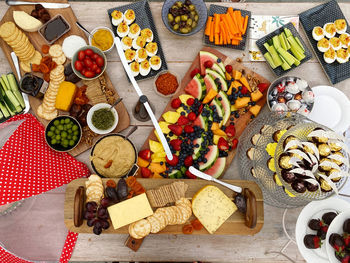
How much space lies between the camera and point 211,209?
1396 millimetres

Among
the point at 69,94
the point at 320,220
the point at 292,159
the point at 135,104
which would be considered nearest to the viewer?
the point at 292,159

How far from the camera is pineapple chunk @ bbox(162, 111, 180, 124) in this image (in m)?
1.62

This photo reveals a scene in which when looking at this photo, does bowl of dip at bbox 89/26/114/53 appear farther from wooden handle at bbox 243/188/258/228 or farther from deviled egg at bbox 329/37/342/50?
deviled egg at bbox 329/37/342/50

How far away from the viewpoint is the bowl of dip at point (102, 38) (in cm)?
163

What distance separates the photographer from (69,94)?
61.1 inches

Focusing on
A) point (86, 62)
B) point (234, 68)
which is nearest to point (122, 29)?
point (86, 62)

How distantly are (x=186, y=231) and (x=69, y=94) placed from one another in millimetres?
968

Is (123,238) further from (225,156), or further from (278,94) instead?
(278,94)

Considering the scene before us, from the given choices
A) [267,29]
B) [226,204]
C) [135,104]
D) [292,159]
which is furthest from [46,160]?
[267,29]

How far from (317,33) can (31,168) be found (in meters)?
1.74

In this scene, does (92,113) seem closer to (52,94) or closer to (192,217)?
(52,94)

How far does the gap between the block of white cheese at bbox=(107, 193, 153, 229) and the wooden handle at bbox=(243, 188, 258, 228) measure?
1.55 ft

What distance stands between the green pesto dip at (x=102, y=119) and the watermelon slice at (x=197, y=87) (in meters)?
0.48

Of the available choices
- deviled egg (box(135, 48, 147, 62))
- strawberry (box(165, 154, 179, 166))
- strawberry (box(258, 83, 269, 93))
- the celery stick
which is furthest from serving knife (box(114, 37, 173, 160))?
the celery stick
